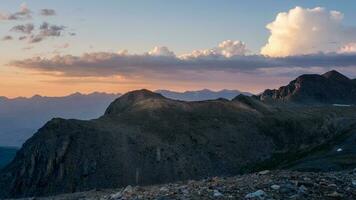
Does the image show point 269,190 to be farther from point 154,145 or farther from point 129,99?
point 129,99

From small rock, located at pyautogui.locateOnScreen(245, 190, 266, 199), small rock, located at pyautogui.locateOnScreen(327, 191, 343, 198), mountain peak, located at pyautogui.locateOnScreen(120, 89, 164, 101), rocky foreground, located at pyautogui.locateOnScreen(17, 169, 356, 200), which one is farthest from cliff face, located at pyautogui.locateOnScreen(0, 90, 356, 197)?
small rock, located at pyautogui.locateOnScreen(245, 190, 266, 199)

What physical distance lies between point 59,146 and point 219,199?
4216 inches

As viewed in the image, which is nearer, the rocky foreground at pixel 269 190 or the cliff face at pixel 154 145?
the rocky foreground at pixel 269 190

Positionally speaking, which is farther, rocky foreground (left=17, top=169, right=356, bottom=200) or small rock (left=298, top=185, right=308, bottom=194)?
small rock (left=298, top=185, right=308, bottom=194)

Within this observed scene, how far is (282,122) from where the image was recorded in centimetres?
15738

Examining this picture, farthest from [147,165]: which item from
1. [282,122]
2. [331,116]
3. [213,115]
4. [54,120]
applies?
[331,116]

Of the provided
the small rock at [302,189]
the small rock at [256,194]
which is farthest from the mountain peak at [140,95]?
the small rock at [256,194]

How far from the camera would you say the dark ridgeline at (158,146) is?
11588 centimetres

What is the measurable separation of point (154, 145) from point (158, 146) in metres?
0.90

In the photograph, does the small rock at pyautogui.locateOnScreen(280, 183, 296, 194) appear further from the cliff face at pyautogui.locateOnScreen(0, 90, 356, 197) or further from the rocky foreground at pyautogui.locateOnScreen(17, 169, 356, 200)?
the cliff face at pyautogui.locateOnScreen(0, 90, 356, 197)

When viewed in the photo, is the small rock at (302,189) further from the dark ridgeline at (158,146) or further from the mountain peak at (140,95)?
the mountain peak at (140,95)

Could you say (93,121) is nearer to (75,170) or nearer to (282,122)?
(75,170)

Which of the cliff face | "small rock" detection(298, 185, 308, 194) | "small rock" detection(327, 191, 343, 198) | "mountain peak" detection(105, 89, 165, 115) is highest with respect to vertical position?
"small rock" detection(298, 185, 308, 194)

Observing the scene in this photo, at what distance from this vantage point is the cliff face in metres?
116
